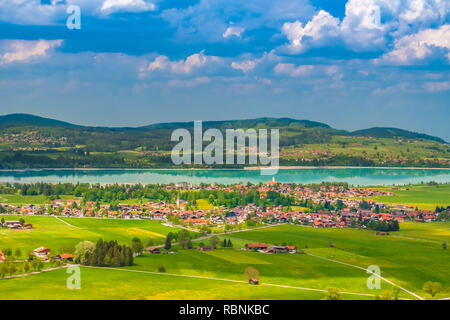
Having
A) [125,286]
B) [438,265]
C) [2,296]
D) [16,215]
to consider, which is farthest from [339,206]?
[2,296]

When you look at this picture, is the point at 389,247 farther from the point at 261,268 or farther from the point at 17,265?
the point at 17,265

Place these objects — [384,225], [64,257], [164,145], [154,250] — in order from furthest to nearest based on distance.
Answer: [164,145], [384,225], [154,250], [64,257]

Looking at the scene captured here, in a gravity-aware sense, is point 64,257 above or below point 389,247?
above

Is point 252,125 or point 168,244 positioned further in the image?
point 252,125

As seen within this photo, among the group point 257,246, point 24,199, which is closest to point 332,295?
point 257,246

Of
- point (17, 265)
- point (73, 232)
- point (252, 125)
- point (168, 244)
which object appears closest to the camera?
point (17, 265)

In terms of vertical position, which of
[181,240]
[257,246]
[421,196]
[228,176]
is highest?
[228,176]

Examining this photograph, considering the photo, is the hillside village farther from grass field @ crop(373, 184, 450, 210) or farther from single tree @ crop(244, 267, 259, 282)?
single tree @ crop(244, 267, 259, 282)

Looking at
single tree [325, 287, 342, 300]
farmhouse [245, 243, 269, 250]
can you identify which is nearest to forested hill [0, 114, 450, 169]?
farmhouse [245, 243, 269, 250]
